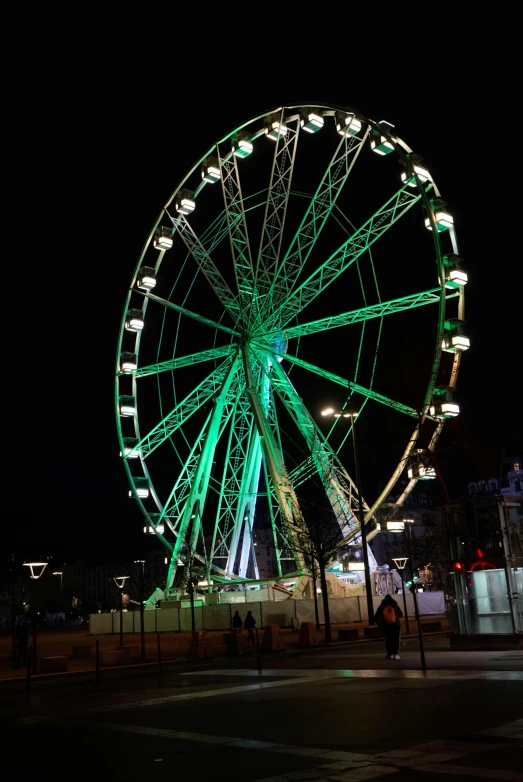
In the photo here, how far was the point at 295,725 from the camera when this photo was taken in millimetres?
9867

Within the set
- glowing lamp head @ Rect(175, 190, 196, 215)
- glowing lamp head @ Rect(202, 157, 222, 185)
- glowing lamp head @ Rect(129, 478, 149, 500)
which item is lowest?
glowing lamp head @ Rect(129, 478, 149, 500)

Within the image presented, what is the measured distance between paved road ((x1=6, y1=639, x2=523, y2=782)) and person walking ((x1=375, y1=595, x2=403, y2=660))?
970 mm

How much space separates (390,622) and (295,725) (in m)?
8.32

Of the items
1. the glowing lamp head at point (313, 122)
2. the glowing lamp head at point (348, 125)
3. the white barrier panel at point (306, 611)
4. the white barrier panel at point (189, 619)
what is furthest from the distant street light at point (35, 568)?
the glowing lamp head at point (313, 122)

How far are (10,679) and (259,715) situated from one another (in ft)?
42.0

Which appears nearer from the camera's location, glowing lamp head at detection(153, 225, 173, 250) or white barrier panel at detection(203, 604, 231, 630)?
glowing lamp head at detection(153, 225, 173, 250)

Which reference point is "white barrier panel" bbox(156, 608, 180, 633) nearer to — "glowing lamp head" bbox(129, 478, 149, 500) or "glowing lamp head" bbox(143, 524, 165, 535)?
"glowing lamp head" bbox(143, 524, 165, 535)

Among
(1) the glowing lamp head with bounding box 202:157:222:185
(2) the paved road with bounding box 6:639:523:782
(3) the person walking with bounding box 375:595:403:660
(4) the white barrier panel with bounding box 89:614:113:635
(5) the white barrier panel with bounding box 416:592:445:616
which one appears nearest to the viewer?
(2) the paved road with bounding box 6:639:523:782

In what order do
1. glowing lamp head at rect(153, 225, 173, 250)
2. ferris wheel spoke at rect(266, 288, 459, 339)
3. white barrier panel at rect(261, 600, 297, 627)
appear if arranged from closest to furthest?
ferris wheel spoke at rect(266, 288, 459, 339)
glowing lamp head at rect(153, 225, 173, 250)
white barrier panel at rect(261, 600, 297, 627)

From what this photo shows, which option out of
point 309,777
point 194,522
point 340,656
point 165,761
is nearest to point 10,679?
point 340,656

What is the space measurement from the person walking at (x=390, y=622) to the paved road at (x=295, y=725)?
0.97 meters

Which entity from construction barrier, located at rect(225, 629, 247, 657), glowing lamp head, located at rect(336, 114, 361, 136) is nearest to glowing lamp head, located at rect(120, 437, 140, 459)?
construction barrier, located at rect(225, 629, 247, 657)

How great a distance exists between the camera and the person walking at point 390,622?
58.3ft

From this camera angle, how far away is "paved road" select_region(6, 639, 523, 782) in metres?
7.47
